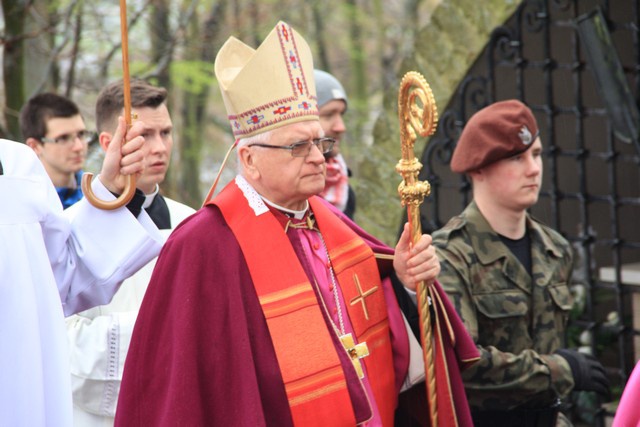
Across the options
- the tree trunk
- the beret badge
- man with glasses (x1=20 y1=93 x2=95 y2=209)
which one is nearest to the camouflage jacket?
the beret badge

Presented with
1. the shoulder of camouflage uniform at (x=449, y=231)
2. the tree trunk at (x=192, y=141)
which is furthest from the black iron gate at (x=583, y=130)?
the tree trunk at (x=192, y=141)

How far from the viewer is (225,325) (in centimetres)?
359

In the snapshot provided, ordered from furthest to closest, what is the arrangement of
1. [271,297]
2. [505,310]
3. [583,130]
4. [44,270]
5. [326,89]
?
[583,130] < [326,89] < [505,310] < [271,297] < [44,270]

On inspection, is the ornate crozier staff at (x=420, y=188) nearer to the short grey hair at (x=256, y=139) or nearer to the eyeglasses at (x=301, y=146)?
the eyeglasses at (x=301, y=146)

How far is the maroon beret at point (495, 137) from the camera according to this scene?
462cm

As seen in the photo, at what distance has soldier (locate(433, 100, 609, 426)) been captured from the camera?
4.40m

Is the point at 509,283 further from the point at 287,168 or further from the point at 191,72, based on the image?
the point at 191,72

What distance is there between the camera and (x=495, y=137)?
183 inches

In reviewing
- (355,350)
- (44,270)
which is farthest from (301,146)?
(44,270)

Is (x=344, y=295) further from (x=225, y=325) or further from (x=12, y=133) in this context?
(x=12, y=133)

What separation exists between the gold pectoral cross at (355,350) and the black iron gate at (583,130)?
3250mm

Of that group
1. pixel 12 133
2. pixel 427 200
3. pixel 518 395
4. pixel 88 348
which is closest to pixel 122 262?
pixel 88 348

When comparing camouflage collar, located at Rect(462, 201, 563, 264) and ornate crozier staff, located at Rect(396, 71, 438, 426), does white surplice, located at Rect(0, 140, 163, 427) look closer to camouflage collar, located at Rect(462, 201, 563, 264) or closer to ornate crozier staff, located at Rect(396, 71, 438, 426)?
ornate crozier staff, located at Rect(396, 71, 438, 426)

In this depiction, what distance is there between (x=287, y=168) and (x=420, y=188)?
1.68ft
